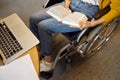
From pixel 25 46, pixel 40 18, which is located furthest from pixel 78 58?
pixel 25 46

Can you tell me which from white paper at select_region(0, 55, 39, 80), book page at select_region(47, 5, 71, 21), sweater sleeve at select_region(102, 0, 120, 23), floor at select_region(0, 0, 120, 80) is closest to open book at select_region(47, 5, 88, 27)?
book page at select_region(47, 5, 71, 21)

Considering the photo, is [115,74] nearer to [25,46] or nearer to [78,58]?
[78,58]

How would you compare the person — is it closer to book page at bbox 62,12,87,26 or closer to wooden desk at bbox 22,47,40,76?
book page at bbox 62,12,87,26

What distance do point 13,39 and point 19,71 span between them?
0.21 metres

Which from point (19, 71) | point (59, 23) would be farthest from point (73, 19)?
point (19, 71)

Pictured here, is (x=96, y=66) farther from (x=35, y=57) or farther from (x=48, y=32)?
(x=35, y=57)

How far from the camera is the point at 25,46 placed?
3.38ft

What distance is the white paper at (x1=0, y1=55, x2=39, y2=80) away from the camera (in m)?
0.90

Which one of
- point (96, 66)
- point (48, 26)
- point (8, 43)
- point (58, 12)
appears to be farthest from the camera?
point (96, 66)

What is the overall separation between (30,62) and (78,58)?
0.95 metres

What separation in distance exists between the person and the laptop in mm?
340

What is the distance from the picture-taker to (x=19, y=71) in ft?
3.02

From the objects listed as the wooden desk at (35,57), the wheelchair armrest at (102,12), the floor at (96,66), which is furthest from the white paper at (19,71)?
the floor at (96,66)

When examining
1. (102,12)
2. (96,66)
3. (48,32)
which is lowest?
(96,66)
